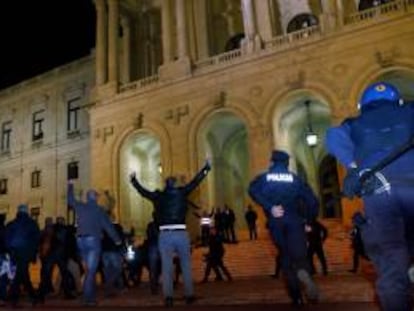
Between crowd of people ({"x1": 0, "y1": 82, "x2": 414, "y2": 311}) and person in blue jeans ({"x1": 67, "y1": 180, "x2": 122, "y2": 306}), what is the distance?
0.06 feet

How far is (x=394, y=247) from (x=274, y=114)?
20.8m

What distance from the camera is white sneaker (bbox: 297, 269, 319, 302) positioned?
6.67 m

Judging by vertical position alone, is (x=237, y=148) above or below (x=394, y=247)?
above

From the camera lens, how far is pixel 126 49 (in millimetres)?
33031

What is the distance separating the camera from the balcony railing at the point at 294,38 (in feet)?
74.4

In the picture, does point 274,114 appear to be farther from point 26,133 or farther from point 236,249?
point 26,133

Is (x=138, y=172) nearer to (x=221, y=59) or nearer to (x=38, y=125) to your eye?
(x=221, y=59)

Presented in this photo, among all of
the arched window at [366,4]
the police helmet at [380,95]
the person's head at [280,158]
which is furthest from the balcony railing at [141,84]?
the police helmet at [380,95]

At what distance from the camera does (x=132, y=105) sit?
28.6 metres

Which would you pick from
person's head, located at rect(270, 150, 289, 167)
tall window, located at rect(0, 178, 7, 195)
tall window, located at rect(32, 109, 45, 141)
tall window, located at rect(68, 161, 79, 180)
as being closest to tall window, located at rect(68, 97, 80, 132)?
tall window, located at rect(68, 161, 79, 180)

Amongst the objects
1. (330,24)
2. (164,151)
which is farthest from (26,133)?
(330,24)

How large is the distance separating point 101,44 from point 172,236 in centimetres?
2546

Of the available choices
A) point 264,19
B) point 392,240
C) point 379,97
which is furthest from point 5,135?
point 392,240

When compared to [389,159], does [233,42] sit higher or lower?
higher
